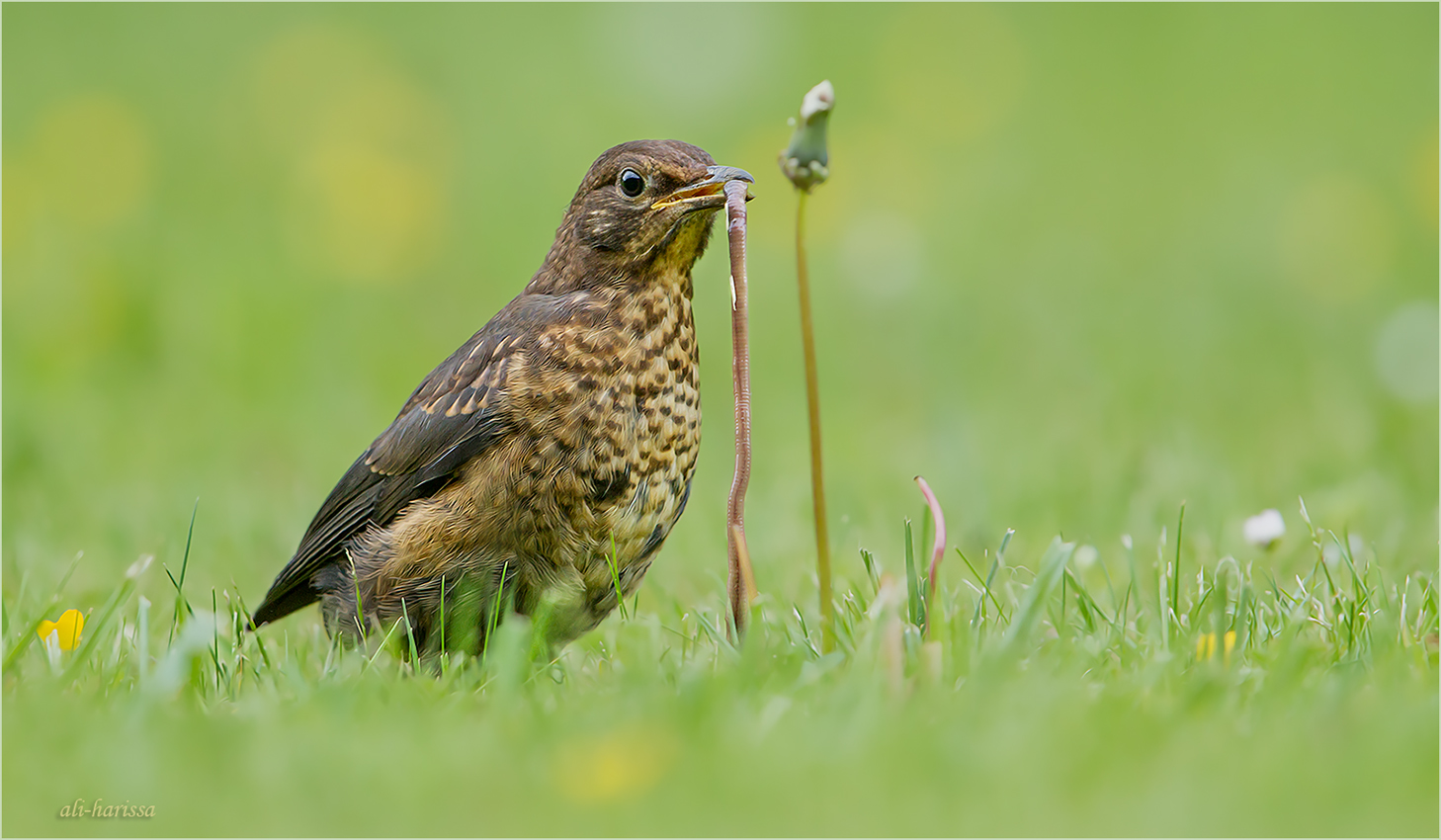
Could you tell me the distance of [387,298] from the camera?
29.3ft

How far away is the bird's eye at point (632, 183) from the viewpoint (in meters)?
3.81

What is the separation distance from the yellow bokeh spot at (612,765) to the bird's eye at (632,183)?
5.64 ft

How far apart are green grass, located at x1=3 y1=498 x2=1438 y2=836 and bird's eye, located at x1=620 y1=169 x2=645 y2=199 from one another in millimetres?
1239

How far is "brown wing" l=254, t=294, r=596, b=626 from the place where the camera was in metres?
3.73

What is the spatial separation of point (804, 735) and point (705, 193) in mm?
1640

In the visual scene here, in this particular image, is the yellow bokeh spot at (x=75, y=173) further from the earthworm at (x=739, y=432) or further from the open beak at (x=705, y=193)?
the earthworm at (x=739, y=432)

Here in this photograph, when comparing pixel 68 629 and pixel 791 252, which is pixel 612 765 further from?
pixel 791 252

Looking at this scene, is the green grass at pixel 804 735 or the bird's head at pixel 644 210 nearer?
the green grass at pixel 804 735

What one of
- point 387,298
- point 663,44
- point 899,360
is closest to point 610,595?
point 899,360

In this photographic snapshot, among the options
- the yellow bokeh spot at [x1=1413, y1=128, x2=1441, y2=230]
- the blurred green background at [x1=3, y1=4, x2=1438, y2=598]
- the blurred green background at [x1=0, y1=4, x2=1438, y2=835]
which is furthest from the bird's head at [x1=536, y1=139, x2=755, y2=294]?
the yellow bokeh spot at [x1=1413, y1=128, x2=1441, y2=230]

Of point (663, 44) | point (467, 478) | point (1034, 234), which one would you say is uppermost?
point (663, 44)

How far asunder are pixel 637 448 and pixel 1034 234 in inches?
270

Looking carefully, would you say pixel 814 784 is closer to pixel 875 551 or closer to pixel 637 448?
pixel 637 448

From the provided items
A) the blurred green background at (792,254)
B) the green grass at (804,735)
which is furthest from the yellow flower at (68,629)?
the blurred green background at (792,254)
